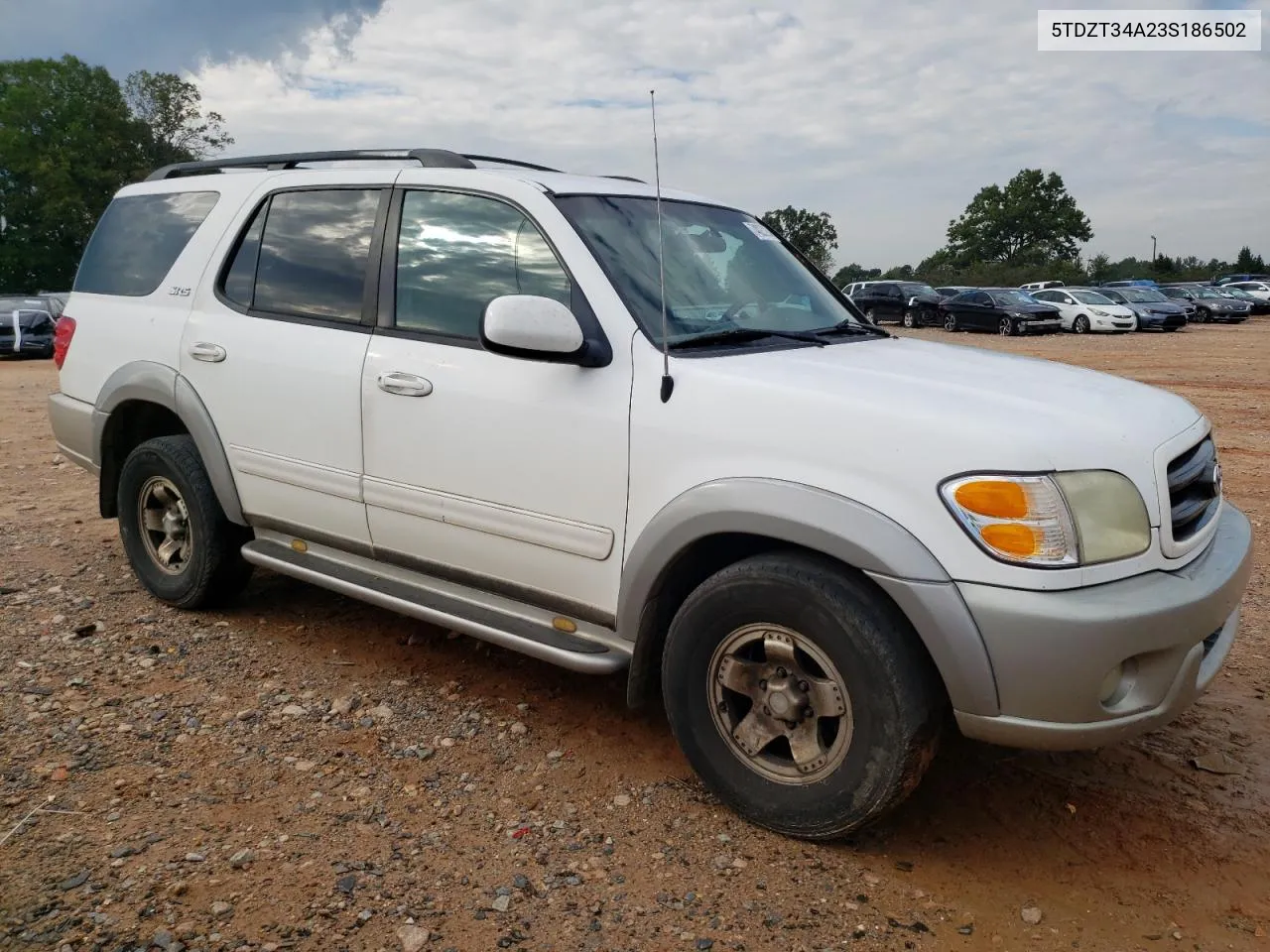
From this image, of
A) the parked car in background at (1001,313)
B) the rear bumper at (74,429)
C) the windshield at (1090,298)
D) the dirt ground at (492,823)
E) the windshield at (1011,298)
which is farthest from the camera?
the windshield at (1090,298)

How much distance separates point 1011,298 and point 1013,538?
28.8 m

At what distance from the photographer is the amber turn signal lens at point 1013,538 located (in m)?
2.50

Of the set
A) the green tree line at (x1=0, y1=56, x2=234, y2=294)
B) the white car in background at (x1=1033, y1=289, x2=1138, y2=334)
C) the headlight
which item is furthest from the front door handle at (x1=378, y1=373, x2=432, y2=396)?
the green tree line at (x1=0, y1=56, x2=234, y2=294)

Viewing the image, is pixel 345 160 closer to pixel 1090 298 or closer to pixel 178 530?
pixel 178 530

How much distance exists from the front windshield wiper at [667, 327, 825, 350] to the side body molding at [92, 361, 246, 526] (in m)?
2.19

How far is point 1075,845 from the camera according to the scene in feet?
9.81

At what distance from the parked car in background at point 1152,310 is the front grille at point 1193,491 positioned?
29.2 metres

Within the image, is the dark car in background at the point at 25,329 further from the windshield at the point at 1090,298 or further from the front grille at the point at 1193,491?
the windshield at the point at 1090,298

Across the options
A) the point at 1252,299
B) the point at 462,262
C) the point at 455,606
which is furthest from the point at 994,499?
the point at 1252,299

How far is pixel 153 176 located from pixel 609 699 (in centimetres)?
348

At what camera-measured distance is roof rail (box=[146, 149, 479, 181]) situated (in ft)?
12.7

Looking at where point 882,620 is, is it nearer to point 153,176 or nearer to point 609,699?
point 609,699

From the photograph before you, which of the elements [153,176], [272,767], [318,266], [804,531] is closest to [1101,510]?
[804,531]

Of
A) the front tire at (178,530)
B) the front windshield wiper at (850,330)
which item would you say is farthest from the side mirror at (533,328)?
the front tire at (178,530)
